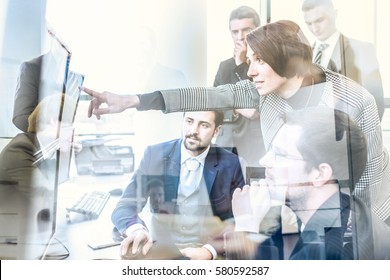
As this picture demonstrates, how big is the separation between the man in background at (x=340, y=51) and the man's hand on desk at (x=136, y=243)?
0.91m

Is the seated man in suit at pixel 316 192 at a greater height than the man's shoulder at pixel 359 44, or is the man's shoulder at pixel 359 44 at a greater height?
the man's shoulder at pixel 359 44

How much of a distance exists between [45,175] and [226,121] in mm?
722

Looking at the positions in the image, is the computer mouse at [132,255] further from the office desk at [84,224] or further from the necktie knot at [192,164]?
the necktie knot at [192,164]

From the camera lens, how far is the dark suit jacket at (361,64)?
1.53m

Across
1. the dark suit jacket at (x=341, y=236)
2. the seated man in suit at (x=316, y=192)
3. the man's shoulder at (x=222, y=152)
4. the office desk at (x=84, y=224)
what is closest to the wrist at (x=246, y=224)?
the seated man in suit at (x=316, y=192)

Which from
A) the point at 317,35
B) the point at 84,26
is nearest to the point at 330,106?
the point at 317,35

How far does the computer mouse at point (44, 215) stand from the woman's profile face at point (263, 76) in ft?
3.04

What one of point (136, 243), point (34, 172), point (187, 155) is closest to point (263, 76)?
point (187, 155)

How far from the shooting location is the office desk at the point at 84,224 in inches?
60.3

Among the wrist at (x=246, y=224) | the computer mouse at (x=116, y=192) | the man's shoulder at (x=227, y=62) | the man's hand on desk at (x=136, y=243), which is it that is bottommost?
the man's hand on desk at (x=136, y=243)

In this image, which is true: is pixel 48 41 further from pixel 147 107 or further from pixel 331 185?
pixel 331 185

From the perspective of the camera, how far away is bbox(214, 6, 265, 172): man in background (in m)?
1.52

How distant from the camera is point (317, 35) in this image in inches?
60.2

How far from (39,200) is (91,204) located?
22 centimetres
